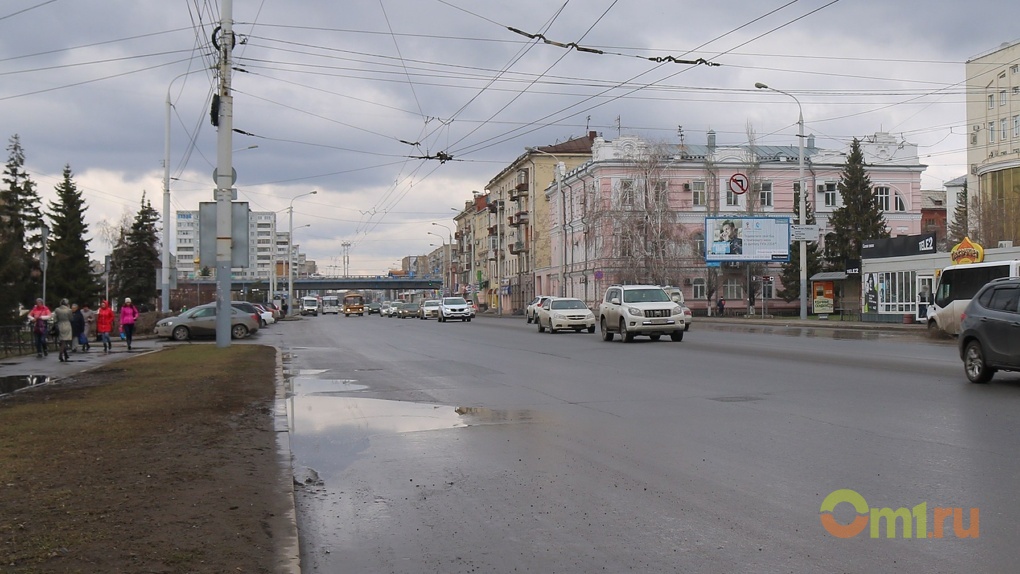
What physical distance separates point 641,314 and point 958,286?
40.3 ft

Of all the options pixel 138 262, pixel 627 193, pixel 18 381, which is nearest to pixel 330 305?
pixel 138 262

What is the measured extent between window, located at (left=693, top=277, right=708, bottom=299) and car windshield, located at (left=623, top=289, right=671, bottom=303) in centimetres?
4353

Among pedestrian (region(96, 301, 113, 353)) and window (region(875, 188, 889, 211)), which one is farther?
window (region(875, 188, 889, 211))

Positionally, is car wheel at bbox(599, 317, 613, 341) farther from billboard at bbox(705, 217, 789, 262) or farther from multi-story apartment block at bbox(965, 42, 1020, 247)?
multi-story apartment block at bbox(965, 42, 1020, 247)

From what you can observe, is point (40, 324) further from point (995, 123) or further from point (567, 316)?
point (995, 123)

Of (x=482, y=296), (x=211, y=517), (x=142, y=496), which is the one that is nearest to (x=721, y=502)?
(x=211, y=517)

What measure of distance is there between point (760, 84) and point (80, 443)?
33.2m

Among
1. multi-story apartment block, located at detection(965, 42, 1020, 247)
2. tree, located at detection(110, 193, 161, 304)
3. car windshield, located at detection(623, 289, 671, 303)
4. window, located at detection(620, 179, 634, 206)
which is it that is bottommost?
car windshield, located at detection(623, 289, 671, 303)

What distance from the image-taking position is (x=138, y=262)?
75.6 m

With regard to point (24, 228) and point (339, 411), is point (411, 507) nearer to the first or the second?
point (339, 411)

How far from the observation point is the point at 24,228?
58688 mm

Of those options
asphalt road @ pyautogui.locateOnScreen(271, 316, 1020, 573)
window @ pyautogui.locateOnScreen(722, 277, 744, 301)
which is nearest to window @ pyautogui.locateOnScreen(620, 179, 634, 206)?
window @ pyautogui.locateOnScreen(722, 277, 744, 301)

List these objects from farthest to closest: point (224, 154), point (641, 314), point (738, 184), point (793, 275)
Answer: point (793, 275) < point (738, 184) < point (641, 314) < point (224, 154)

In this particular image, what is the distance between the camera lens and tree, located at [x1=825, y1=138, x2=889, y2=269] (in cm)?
7006
